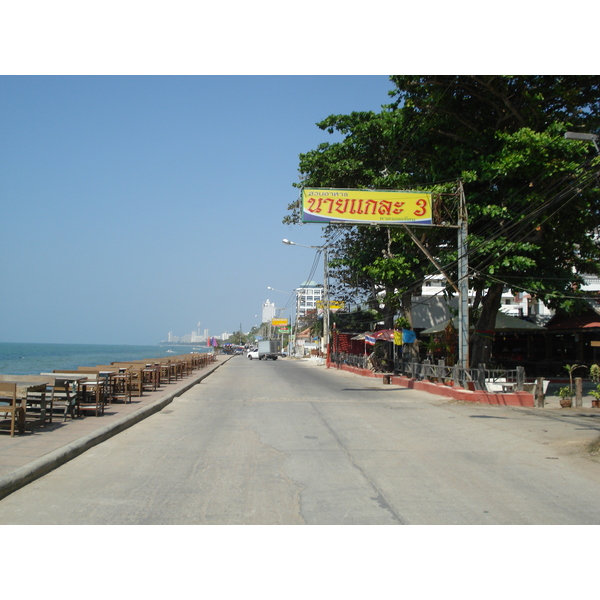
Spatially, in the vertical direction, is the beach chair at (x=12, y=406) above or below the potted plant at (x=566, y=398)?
above

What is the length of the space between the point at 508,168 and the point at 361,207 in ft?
17.6

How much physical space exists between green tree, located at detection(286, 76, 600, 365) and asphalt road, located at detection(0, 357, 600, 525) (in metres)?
7.61

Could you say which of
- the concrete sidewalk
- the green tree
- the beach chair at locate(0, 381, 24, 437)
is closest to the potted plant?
the green tree

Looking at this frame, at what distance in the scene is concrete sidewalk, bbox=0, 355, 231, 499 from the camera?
6820mm

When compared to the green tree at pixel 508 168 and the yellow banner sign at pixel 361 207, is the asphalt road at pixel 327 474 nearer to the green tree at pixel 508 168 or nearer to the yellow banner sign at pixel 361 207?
the yellow banner sign at pixel 361 207

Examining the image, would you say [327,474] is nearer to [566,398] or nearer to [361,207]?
[361,207]

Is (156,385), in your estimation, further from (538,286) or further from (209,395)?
(538,286)

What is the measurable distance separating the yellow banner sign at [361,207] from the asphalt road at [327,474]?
620 cm

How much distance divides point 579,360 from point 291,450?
26326 mm

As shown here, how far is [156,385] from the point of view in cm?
1988

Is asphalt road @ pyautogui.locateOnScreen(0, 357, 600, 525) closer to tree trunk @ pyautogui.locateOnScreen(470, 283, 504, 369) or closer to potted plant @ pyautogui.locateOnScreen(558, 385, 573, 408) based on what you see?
potted plant @ pyautogui.locateOnScreen(558, 385, 573, 408)

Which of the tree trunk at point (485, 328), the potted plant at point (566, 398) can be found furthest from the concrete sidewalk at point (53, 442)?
the tree trunk at point (485, 328)

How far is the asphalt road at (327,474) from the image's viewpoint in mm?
5797

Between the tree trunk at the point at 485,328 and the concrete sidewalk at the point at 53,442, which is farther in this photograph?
the tree trunk at the point at 485,328
